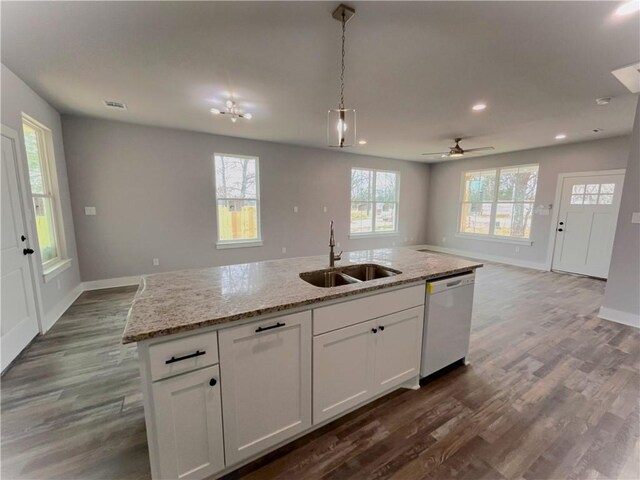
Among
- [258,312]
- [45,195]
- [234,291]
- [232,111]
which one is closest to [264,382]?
[258,312]

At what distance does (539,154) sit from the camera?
5551 millimetres

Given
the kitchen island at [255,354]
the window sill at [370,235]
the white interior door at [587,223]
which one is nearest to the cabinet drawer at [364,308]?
the kitchen island at [255,354]

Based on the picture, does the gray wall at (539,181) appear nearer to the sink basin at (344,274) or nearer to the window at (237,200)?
the window at (237,200)

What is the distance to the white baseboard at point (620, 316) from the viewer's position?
3.07m

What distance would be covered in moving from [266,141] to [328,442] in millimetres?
4875

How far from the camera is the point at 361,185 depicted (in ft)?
22.2

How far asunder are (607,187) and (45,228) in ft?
28.5

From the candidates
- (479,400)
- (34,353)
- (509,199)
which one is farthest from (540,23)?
(509,199)

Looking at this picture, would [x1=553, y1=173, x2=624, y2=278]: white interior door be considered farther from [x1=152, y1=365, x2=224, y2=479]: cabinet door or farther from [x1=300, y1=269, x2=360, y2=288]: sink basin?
[x1=152, y1=365, x2=224, y2=479]: cabinet door

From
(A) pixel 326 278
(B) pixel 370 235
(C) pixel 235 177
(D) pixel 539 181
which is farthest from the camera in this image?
(B) pixel 370 235

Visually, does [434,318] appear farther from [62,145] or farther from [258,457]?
[62,145]

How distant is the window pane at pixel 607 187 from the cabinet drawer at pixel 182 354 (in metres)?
6.71

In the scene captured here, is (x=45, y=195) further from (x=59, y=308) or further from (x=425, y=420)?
(x=425, y=420)

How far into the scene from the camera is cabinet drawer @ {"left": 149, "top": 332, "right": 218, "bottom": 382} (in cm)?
109
